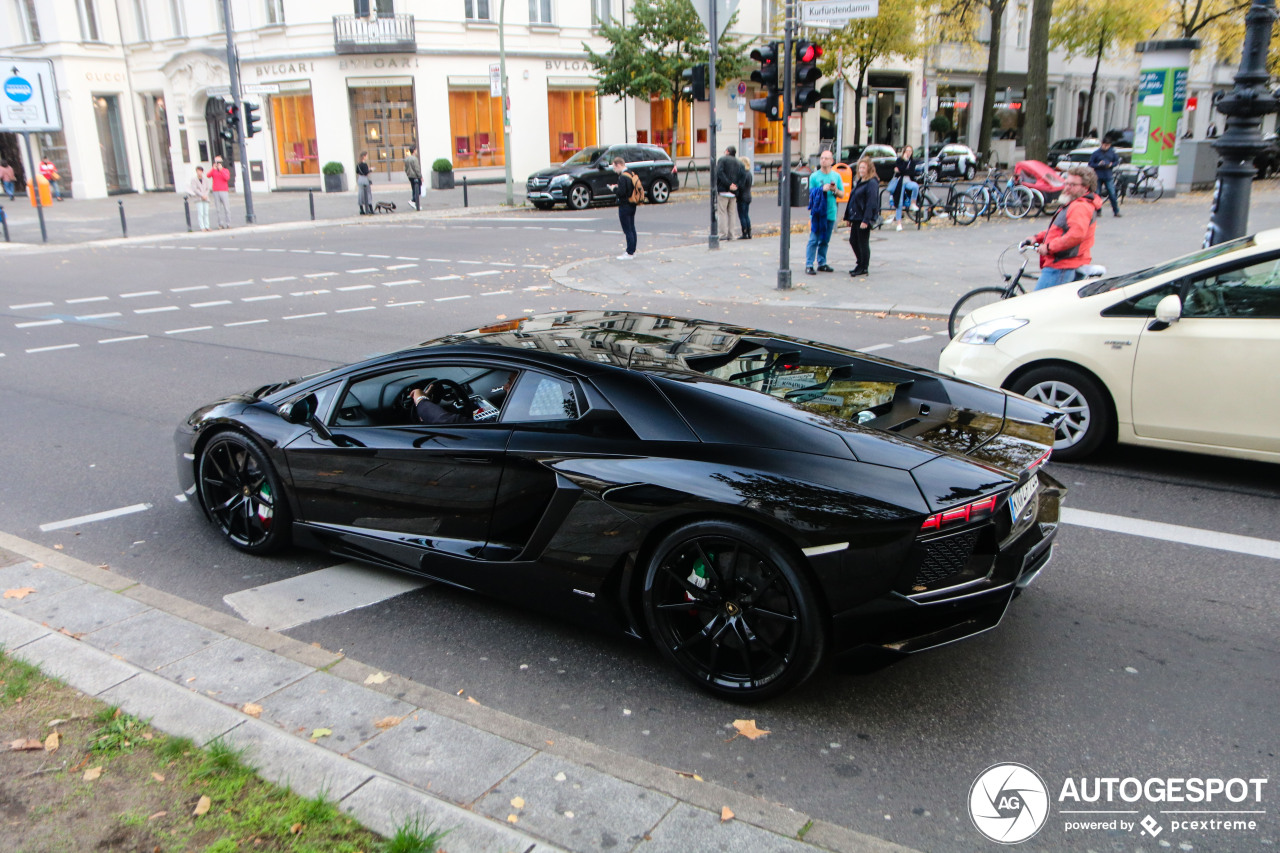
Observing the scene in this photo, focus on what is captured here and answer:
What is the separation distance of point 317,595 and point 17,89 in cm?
2948

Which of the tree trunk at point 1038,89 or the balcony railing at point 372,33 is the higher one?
the balcony railing at point 372,33

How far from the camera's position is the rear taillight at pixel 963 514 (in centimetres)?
338

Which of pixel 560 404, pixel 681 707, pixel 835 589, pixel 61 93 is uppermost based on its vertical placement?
pixel 61 93

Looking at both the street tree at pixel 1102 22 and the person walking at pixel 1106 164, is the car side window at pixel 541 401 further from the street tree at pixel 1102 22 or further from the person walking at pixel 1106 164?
the street tree at pixel 1102 22

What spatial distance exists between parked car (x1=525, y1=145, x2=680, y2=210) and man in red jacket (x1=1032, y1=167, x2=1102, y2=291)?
22.1m

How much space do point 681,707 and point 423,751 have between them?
0.99 metres

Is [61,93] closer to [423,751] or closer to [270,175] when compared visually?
[270,175]

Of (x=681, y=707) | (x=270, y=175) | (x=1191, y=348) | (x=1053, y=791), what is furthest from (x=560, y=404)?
(x=270, y=175)

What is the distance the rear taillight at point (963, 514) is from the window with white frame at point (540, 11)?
4203cm

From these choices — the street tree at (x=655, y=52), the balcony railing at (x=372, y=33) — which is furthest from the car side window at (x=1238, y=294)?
the balcony railing at (x=372, y=33)

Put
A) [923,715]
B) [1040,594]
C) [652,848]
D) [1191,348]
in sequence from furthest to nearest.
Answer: [1191,348]
[1040,594]
[923,715]
[652,848]

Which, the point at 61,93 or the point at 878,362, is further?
the point at 61,93

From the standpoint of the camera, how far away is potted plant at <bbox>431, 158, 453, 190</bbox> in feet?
129

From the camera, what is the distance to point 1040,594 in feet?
15.5
